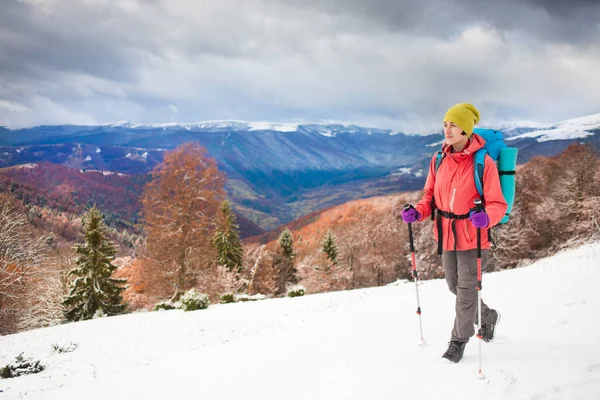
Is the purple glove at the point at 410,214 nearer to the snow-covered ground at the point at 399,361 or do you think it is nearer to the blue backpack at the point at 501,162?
the blue backpack at the point at 501,162

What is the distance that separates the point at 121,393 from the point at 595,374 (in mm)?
5297

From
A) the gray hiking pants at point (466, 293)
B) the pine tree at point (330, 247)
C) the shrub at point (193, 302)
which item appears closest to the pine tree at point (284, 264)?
the pine tree at point (330, 247)

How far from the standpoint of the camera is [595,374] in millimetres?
3113

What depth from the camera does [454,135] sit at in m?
3.71

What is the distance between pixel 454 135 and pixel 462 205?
2.54 feet

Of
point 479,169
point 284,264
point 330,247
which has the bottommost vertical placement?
point 284,264

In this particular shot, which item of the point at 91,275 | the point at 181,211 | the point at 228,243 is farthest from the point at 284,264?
the point at 181,211

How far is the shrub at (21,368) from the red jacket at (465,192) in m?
11.3

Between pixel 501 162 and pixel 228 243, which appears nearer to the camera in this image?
pixel 501 162

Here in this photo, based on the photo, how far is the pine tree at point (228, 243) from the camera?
112 ft

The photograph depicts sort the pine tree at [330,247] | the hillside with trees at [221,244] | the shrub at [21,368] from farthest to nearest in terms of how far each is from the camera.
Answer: the pine tree at [330,247] < the hillside with trees at [221,244] < the shrub at [21,368]

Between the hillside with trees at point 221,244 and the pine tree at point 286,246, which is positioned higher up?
the hillside with trees at point 221,244

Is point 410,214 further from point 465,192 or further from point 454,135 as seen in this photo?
point 454,135

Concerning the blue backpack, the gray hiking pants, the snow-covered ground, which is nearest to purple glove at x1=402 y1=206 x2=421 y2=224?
the gray hiking pants
